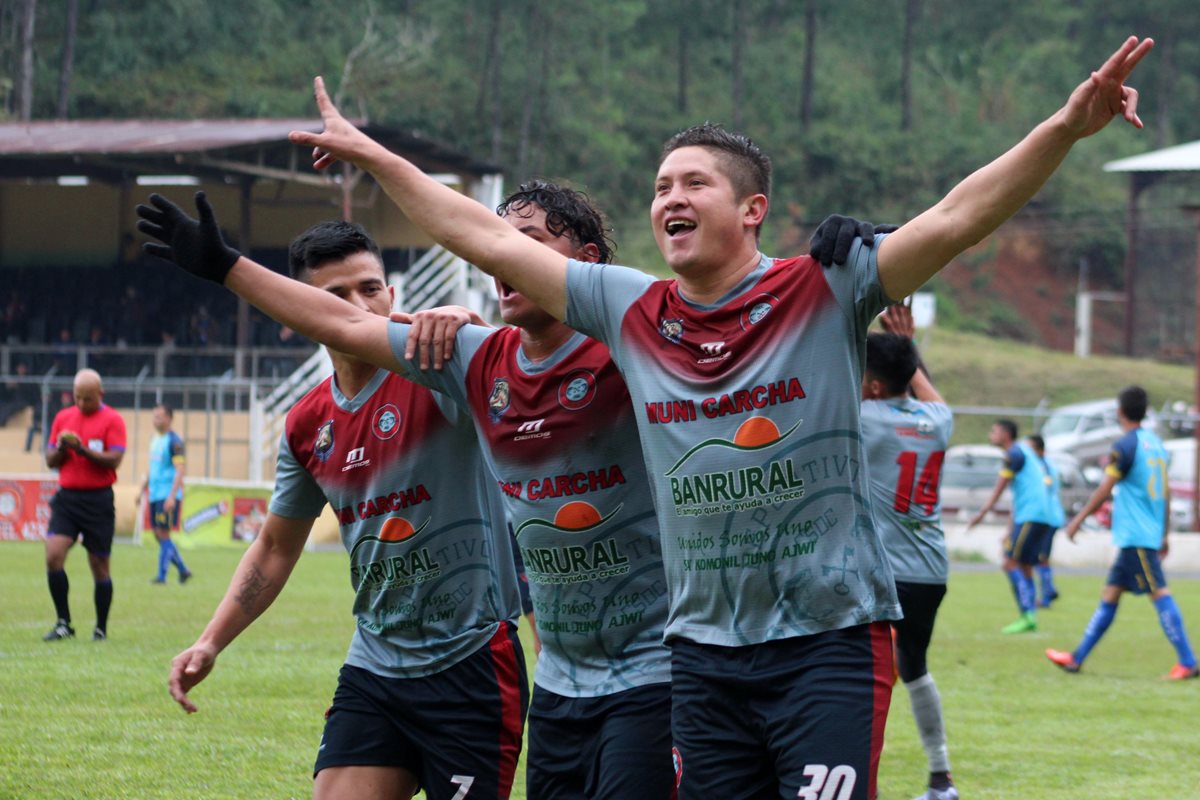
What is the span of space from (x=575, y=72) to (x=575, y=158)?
14.0ft

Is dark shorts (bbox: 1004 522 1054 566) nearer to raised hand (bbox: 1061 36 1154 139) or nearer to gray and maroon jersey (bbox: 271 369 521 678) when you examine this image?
gray and maroon jersey (bbox: 271 369 521 678)

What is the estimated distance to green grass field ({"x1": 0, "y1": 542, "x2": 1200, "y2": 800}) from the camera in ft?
26.1

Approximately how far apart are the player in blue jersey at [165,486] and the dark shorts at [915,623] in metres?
12.0

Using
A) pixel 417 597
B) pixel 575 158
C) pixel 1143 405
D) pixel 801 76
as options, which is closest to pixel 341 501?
pixel 417 597

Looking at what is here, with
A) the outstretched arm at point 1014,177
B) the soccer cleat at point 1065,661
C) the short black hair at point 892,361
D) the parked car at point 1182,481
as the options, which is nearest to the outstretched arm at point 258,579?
the outstretched arm at point 1014,177

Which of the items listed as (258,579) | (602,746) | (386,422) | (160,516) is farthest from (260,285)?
(160,516)

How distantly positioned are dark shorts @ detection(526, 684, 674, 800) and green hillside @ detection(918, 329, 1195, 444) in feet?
127

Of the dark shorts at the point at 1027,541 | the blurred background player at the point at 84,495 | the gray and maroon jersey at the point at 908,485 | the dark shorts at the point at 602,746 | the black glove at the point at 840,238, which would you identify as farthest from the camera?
the dark shorts at the point at 1027,541

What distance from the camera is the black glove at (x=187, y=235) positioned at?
389 centimetres

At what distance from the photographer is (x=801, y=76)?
2628 inches

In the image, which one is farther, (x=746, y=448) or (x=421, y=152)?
(x=421, y=152)

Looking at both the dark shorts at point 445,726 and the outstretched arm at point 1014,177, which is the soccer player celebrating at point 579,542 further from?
the outstretched arm at point 1014,177

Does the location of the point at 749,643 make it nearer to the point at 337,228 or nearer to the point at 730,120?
the point at 337,228

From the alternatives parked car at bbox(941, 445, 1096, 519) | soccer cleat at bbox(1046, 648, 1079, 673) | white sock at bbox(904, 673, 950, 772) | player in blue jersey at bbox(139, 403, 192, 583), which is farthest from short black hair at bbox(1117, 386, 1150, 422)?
parked car at bbox(941, 445, 1096, 519)
